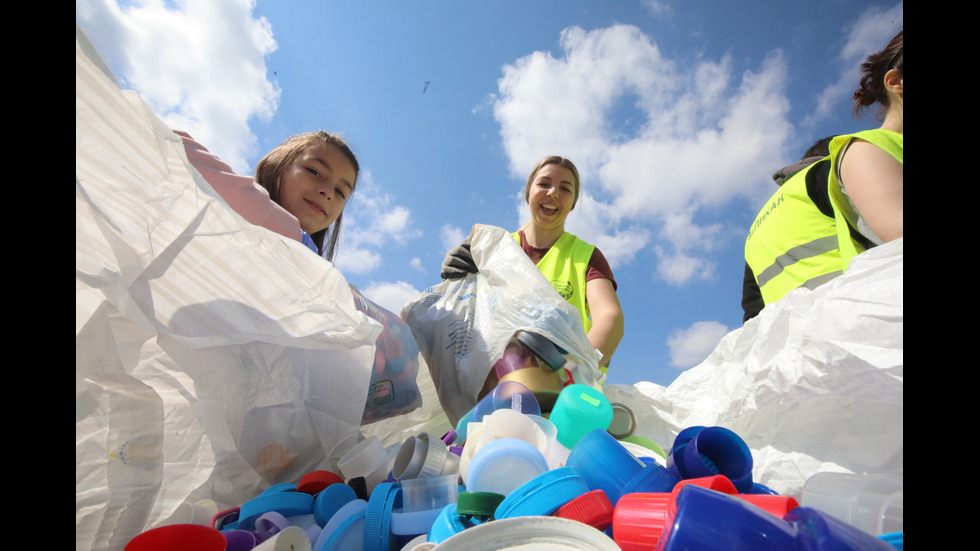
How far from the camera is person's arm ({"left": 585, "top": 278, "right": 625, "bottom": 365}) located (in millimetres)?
1610

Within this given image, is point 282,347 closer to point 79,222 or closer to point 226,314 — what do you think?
point 226,314

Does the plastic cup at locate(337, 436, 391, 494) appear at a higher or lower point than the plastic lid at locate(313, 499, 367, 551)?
higher

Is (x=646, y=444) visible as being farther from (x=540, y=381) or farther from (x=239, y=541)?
(x=239, y=541)

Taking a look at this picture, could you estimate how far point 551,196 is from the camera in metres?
2.09

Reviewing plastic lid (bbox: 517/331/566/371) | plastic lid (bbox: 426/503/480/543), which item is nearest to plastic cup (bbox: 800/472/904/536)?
plastic lid (bbox: 426/503/480/543)

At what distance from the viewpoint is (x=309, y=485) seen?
794 mm

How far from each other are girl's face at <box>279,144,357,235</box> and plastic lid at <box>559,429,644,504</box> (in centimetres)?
127

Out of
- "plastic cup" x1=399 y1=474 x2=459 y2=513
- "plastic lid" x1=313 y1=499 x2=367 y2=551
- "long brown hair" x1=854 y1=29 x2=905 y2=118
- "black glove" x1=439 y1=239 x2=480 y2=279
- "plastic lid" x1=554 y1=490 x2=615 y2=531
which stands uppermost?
"long brown hair" x1=854 y1=29 x2=905 y2=118

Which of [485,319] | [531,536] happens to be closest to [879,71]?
[485,319]

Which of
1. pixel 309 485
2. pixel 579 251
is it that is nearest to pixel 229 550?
pixel 309 485

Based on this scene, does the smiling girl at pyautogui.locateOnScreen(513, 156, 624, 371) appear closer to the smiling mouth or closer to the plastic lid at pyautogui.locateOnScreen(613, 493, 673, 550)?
the smiling mouth

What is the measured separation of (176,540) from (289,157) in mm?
1370
